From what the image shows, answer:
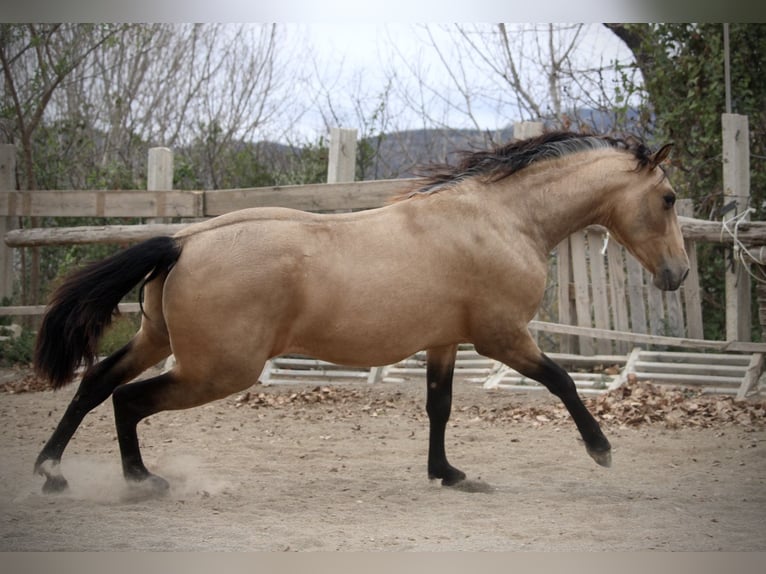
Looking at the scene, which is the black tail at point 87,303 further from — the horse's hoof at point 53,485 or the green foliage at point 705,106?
the green foliage at point 705,106

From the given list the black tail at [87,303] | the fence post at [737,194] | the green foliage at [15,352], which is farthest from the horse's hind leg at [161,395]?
the fence post at [737,194]

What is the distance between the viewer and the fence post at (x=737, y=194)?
619cm

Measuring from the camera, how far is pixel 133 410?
378 cm

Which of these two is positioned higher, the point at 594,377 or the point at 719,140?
the point at 719,140

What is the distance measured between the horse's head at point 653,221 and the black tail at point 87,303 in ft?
6.88

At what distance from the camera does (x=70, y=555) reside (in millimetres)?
3301

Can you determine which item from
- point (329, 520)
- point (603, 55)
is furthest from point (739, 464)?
point (603, 55)

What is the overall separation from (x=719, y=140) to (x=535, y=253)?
3599 millimetres

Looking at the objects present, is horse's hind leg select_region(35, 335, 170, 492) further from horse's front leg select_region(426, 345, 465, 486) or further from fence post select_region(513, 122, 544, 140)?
fence post select_region(513, 122, 544, 140)

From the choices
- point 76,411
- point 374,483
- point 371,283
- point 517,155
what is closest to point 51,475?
point 76,411

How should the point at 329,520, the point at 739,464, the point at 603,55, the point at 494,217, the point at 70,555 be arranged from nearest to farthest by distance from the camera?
1. the point at 70,555
2. the point at 329,520
3. the point at 494,217
4. the point at 739,464
5. the point at 603,55

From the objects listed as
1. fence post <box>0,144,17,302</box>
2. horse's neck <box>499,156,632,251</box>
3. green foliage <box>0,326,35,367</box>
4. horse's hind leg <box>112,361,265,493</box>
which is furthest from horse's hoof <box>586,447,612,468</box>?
fence post <box>0,144,17,302</box>

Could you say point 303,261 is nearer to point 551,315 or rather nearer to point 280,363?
point 280,363

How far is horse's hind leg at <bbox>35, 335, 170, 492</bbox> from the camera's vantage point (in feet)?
12.6
